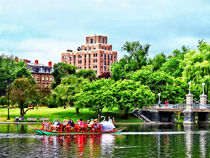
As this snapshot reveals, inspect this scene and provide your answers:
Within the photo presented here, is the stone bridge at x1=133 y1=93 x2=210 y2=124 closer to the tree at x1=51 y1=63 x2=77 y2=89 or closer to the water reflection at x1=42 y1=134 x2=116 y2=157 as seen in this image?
the water reflection at x1=42 y1=134 x2=116 y2=157

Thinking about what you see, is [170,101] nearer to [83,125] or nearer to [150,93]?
[150,93]

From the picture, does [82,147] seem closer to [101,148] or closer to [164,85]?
[101,148]

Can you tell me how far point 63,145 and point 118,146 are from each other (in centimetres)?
520

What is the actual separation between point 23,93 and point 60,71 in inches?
2794

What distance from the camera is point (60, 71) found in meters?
155

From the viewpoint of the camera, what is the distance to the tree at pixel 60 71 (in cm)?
14881

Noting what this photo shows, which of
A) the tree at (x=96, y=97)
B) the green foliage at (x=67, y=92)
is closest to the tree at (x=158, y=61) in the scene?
the green foliage at (x=67, y=92)

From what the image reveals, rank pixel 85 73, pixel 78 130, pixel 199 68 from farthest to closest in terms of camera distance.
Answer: pixel 85 73
pixel 199 68
pixel 78 130

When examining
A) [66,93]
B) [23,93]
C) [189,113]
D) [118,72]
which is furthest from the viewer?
[118,72]

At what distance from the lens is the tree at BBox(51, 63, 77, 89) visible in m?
149

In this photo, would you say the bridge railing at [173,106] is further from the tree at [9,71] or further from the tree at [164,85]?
the tree at [9,71]

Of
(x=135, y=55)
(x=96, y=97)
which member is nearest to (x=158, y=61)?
(x=135, y=55)

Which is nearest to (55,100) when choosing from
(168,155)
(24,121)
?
(24,121)

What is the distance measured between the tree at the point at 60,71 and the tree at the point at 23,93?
58925 millimetres
